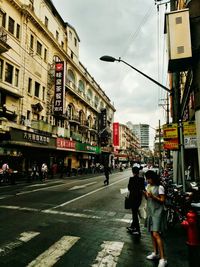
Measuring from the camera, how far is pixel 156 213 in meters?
4.82

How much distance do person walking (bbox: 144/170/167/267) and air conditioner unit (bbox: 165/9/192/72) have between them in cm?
487

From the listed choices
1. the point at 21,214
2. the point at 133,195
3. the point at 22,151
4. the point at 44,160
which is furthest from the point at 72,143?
the point at 133,195

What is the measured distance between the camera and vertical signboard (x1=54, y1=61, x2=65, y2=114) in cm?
2933

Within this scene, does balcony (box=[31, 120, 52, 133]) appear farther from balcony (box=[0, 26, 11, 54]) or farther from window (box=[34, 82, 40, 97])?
balcony (box=[0, 26, 11, 54])

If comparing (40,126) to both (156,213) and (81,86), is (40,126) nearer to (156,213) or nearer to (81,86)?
(81,86)

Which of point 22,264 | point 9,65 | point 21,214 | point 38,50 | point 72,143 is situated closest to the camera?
point 22,264

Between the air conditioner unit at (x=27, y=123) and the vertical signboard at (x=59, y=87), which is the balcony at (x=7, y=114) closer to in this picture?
the air conditioner unit at (x=27, y=123)

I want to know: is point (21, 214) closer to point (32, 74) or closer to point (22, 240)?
point (22, 240)

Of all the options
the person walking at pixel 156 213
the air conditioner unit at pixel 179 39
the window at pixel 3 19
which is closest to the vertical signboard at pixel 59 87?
the window at pixel 3 19

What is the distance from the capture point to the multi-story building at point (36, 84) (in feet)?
72.1

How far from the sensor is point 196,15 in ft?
28.0

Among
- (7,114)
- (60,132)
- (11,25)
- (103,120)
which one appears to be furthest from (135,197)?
(103,120)

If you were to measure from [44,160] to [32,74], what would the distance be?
1061 cm

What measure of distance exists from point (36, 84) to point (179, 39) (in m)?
22.6
